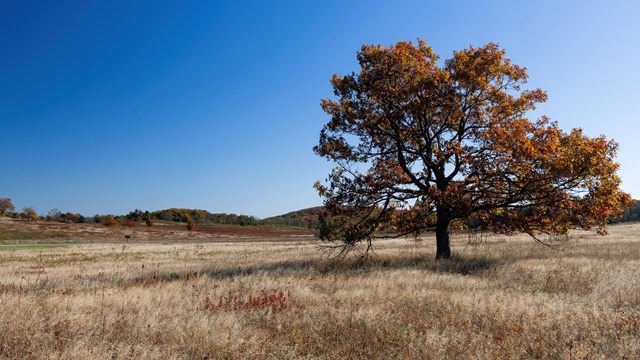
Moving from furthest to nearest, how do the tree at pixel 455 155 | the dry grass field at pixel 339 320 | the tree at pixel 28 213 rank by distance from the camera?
1. the tree at pixel 28 213
2. the tree at pixel 455 155
3. the dry grass field at pixel 339 320

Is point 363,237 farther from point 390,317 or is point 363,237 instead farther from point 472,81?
point 390,317

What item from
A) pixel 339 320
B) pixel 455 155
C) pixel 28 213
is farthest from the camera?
pixel 28 213

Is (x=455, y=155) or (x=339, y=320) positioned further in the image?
(x=455, y=155)

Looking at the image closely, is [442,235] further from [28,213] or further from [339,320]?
[28,213]

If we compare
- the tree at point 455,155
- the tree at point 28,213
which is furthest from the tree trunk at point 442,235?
the tree at point 28,213

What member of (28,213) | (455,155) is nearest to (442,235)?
(455,155)

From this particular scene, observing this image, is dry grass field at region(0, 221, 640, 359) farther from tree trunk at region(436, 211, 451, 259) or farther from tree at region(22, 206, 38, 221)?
tree at region(22, 206, 38, 221)

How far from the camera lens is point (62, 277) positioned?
14.9 meters

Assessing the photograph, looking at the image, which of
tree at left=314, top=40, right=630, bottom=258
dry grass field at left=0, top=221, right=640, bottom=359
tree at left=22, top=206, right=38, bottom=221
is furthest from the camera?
tree at left=22, top=206, right=38, bottom=221

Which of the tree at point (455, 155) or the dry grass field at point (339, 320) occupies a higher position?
the tree at point (455, 155)

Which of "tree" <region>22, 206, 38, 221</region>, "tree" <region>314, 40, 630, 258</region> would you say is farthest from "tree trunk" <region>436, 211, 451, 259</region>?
"tree" <region>22, 206, 38, 221</region>

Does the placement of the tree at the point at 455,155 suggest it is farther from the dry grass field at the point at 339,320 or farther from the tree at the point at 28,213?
the tree at the point at 28,213

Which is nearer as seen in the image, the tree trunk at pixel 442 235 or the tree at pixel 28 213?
the tree trunk at pixel 442 235

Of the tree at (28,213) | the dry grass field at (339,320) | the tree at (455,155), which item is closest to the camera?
the dry grass field at (339,320)
